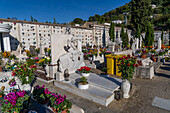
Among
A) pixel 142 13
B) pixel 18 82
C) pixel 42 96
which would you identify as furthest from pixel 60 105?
pixel 142 13

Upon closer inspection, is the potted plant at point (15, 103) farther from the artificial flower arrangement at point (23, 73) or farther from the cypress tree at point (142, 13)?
the cypress tree at point (142, 13)

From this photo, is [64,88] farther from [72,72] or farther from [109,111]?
[109,111]

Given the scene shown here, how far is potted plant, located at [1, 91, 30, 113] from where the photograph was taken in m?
3.32

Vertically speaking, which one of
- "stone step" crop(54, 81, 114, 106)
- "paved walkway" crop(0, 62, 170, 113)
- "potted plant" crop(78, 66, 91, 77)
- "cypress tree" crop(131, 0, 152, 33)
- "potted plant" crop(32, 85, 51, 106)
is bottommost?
"paved walkway" crop(0, 62, 170, 113)

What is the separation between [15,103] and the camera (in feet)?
11.3

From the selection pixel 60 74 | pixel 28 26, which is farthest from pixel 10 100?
pixel 28 26

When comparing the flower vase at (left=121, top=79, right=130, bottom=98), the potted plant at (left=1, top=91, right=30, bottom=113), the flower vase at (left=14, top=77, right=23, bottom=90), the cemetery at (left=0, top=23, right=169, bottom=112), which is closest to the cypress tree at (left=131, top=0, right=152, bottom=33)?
the cemetery at (left=0, top=23, right=169, bottom=112)

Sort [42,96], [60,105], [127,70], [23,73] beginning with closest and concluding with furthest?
[60,105] < [42,96] < [23,73] < [127,70]

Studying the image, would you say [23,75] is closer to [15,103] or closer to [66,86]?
[15,103]

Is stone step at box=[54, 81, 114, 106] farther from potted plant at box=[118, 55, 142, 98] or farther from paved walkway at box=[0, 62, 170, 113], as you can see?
potted plant at box=[118, 55, 142, 98]

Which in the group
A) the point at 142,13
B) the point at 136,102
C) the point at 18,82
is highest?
the point at 142,13

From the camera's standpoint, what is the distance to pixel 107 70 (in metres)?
10.8

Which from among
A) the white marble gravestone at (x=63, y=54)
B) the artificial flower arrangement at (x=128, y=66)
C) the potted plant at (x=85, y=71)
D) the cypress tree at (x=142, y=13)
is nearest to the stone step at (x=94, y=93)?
the artificial flower arrangement at (x=128, y=66)

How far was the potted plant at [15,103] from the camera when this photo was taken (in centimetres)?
332
